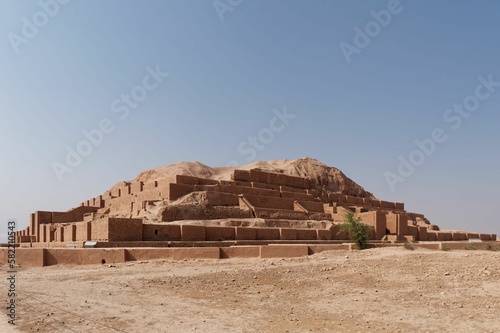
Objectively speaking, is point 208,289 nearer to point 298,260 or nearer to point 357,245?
point 298,260

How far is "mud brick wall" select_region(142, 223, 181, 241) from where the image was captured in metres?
17.8

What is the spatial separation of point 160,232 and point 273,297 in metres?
11.2

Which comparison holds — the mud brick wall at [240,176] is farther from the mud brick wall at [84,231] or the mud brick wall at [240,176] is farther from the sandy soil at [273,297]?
the sandy soil at [273,297]

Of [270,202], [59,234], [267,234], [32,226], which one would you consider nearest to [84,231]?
[59,234]

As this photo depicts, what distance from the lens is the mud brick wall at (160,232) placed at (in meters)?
17.8

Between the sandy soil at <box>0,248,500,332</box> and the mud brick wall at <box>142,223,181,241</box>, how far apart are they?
5898 millimetres

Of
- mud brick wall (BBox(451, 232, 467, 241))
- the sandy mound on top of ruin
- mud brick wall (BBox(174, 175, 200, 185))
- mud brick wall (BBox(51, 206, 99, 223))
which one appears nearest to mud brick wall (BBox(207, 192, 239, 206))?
mud brick wall (BBox(174, 175, 200, 185))

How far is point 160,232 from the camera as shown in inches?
715

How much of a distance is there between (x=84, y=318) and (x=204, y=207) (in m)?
18.2

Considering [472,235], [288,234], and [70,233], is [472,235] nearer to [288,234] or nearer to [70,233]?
[288,234]

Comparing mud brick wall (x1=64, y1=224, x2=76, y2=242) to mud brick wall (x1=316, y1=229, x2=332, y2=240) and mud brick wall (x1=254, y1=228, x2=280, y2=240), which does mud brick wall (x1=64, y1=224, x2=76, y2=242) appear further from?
mud brick wall (x1=316, y1=229, x2=332, y2=240)

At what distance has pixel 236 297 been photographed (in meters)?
7.89

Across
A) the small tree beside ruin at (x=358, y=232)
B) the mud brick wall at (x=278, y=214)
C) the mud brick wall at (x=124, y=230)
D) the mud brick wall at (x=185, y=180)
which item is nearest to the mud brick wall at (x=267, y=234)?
the small tree beside ruin at (x=358, y=232)

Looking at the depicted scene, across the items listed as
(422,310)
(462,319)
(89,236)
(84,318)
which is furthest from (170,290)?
(89,236)
